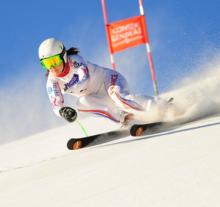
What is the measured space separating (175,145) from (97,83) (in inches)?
105

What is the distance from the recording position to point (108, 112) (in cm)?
646

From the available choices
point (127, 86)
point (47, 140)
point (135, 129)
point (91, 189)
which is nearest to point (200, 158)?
point (91, 189)

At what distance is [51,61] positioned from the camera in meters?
6.04

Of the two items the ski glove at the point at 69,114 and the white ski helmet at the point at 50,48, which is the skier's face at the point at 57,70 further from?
the ski glove at the point at 69,114

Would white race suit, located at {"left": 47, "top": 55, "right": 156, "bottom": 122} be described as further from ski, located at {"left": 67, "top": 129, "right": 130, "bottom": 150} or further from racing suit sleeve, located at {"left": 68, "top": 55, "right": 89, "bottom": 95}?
ski, located at {"left": 67, "top": 129, "right": 130, "bottom": 150}

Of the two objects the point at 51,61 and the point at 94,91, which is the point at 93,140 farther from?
the point at 51,61

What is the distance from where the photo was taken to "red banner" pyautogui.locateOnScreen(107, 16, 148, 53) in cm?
970

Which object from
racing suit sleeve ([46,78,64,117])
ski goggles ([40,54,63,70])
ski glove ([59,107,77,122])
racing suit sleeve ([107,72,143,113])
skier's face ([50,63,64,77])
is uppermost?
ski goggles ([40,54,63,70])

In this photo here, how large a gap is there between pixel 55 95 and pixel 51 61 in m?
0.38

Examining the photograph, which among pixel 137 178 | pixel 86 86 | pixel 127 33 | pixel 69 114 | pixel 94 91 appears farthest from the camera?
pixel 127 33

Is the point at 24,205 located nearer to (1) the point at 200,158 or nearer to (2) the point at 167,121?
(1) the point at 200,158

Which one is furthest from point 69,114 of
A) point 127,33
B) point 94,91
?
point 127,33

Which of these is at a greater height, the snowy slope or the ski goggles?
the ski goggles

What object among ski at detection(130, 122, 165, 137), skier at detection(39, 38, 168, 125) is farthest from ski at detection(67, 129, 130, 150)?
ski at detection(130, 122, 165, 137)
